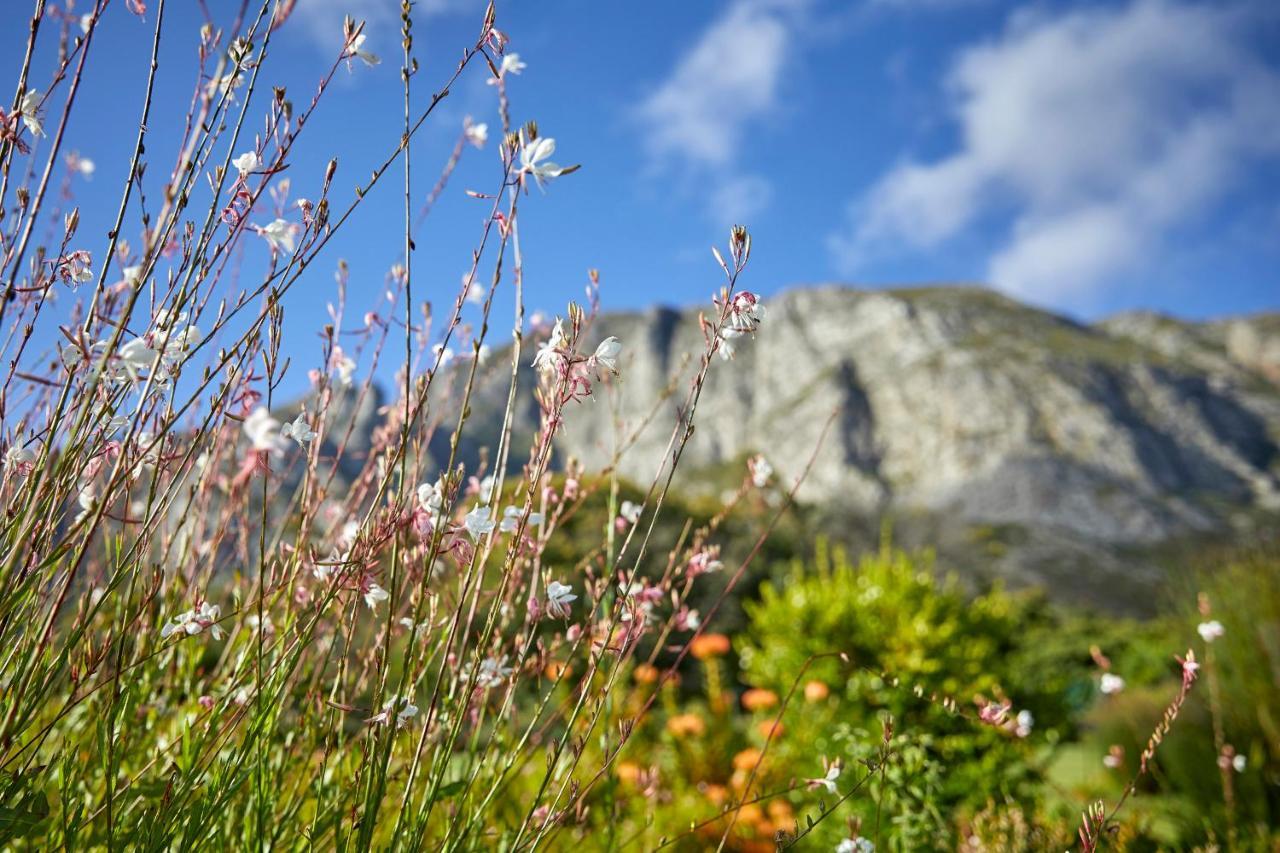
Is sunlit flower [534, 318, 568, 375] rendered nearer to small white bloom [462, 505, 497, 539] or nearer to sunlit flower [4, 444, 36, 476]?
small white bloom [462, 505, 497, 539]

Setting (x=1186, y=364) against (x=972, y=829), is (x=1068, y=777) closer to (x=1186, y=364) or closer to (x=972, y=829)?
(x=972, y=829)

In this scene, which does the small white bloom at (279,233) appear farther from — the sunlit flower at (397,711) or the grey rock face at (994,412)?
the grey rock face at (994,412)

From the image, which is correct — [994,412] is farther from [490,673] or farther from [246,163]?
[246,163]

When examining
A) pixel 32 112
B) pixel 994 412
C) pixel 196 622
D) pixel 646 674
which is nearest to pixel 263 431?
pixel 196 622

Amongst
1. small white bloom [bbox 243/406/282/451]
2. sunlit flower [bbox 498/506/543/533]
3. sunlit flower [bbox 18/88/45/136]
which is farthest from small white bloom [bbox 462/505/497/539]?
sunlit flower [bbox 18/88/45/136]

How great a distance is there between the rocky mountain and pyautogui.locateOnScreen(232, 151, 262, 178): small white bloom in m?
34.1

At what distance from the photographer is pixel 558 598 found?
4.39 feet

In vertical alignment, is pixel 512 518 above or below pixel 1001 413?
below

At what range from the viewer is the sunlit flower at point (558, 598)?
1273 millimetres

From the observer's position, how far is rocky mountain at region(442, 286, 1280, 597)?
158 ft

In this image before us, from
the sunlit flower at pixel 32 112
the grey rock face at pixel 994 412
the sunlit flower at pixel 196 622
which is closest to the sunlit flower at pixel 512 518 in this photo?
the sunlit flower at pixel 196 622

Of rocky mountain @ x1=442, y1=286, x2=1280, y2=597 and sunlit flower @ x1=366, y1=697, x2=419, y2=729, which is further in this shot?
rocky mountain @ x1=442, y1=286, x2=1280, y2=597

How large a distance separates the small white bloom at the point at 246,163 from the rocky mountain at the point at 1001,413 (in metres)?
34.1

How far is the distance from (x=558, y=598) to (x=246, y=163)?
2.92ft
